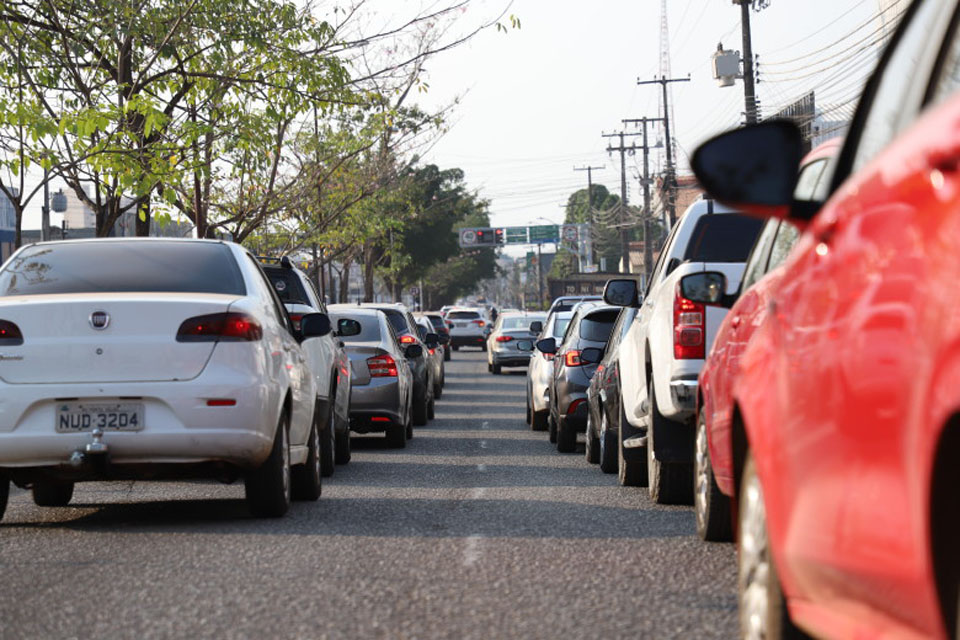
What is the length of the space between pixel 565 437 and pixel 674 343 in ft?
20.6

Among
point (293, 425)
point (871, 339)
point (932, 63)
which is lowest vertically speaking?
point (293, 425)

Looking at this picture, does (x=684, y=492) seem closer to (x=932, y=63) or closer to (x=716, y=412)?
(x=716, y=412)

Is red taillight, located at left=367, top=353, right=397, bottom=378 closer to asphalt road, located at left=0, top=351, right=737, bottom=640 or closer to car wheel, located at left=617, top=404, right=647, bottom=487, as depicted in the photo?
asphalt road, located at left=0, top=351, right=737, bottom=640

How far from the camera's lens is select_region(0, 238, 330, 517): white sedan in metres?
8.00

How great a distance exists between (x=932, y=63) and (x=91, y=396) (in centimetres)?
583

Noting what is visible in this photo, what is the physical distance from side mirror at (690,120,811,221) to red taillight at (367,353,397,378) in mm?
12232

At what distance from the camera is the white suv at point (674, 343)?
8.70 meters

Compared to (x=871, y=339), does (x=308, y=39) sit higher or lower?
higher

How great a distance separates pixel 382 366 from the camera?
1591 centimetres

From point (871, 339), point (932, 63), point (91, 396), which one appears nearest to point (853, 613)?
point (871, 339)

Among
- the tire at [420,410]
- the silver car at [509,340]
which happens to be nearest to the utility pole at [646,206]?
the silver car at [509,340]

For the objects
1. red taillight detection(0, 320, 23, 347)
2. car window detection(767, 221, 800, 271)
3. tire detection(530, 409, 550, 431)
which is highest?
car window detection(767, 221, 800, 271)

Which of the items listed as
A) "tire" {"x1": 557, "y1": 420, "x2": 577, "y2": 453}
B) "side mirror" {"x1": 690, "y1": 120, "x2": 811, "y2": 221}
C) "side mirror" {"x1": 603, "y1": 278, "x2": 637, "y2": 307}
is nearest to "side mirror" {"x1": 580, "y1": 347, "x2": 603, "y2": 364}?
"tire" {"x1": 557, "y1": 420, "x2": 577, "y2": 453}

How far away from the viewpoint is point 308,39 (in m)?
Answer: 19.1
